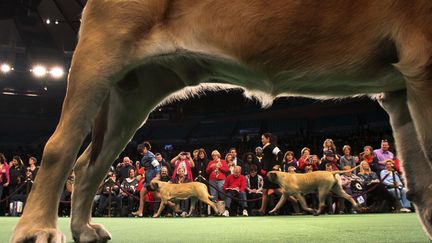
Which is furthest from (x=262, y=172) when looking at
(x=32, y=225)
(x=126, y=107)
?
(x=32, y=225)

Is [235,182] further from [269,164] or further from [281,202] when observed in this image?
[281,202]

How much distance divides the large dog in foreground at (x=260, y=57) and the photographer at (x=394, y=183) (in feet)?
26.4

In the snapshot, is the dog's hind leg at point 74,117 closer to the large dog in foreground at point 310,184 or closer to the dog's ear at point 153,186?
the large dog in foreground at point 310,184

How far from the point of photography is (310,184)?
400 inches

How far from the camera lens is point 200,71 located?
95.7 inches

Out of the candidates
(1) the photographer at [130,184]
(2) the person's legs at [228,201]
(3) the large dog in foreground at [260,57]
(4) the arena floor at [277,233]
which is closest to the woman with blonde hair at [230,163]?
(2) the person's legs at [228,201]

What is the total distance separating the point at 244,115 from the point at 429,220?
2945 centimetres

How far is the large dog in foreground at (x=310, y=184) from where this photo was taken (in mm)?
10062

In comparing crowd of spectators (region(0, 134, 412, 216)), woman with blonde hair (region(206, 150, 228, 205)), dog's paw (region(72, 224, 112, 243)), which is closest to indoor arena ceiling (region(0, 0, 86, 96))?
crowd of spectators (region(0, 134, 412, 216))

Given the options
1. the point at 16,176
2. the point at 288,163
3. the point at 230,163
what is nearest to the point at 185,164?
the point at 230,163

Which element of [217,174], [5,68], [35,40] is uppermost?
[35,40]

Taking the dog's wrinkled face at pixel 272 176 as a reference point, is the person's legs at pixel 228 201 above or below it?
below

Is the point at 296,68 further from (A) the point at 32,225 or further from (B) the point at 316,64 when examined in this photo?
(A) the point at 32,225

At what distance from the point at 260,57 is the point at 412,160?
3.47 feet
